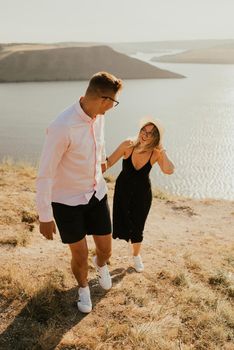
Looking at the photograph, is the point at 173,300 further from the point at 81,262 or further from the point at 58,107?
the point at 58,107

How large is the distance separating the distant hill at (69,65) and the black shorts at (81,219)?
89.7 metres

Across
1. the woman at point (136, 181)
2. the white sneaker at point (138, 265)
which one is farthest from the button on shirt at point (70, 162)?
the white sneaker at point (138, 265)

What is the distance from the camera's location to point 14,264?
514 cm

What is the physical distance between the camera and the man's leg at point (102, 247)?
13.6ft

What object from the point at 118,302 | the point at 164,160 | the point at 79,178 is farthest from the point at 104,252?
the point at 164,160

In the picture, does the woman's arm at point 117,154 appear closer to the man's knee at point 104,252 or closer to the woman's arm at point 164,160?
the woman's arm at point 164,160

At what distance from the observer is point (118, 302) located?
4.54m

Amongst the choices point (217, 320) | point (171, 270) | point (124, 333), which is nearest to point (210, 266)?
point (171, 270)

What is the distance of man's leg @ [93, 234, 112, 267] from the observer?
4133mm

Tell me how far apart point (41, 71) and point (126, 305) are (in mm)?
97545

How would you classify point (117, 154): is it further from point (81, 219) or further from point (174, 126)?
point (174, 126)

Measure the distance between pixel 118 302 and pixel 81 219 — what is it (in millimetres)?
1235

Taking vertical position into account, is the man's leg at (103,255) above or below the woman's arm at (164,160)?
below

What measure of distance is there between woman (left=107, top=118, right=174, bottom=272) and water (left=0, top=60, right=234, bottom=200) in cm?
1629
